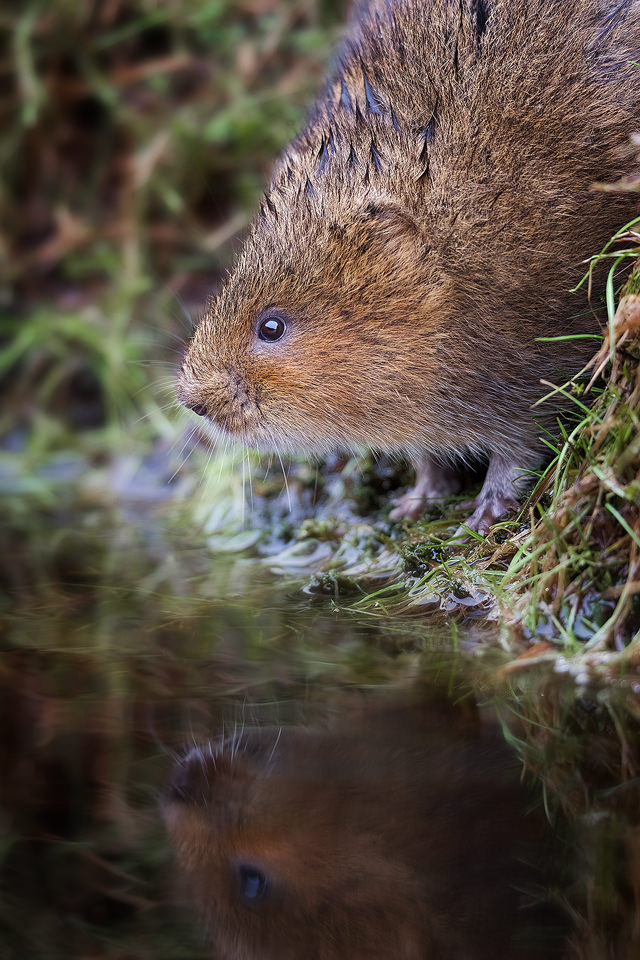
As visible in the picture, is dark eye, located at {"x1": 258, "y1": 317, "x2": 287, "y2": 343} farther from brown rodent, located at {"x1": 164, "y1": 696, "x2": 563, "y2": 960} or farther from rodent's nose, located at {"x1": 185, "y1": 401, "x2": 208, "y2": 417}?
brown rodent, located at {"x1": 164, "y1": 696, "x2": 563, "y2": 960}

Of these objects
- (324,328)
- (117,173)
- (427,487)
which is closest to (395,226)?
(324,328)

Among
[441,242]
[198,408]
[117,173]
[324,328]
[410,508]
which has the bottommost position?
[410,508]

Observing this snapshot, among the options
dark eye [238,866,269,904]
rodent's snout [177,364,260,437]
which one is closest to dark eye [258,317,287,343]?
rodent's snout [177,364,260,437]

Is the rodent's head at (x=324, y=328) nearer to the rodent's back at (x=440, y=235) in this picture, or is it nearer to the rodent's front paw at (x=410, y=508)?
the rodent's back at (x=440, y=235)

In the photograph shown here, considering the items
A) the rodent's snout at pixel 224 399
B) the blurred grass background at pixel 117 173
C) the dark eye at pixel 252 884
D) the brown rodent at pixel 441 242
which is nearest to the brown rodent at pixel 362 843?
the dark eye at pixel 252 884

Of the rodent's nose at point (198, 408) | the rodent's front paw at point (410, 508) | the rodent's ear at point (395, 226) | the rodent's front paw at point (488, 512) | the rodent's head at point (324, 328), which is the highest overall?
the rodent's ear at point (395, 226)

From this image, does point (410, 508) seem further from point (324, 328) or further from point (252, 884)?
point (252, 884)

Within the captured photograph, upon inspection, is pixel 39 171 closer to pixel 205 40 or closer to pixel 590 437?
pixel 205 40
